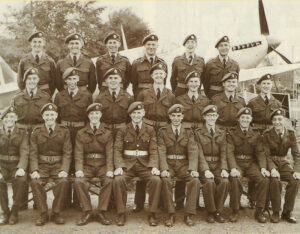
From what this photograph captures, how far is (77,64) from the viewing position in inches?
206

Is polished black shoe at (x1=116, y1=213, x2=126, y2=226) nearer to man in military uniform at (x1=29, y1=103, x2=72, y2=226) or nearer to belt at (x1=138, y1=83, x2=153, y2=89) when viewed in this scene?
man in military uniform at (x1=29, y1=103, x2=72, y2=226)

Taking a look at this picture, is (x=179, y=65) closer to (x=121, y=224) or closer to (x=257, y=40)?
(x=121, y=224)

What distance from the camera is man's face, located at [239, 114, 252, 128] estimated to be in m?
4.79

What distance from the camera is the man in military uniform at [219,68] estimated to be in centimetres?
546

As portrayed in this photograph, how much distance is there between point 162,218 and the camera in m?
4.61

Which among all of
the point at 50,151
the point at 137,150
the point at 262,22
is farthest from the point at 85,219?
the point at 262,22


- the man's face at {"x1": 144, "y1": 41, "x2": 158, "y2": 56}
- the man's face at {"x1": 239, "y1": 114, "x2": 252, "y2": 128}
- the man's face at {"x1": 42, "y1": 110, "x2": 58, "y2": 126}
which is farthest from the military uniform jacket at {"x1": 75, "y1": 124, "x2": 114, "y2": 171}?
the man's face at {"x1": 239, "y1": 114, "x2": 252, "y2": 128}

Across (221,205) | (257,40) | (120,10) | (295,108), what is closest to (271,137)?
(221,205)

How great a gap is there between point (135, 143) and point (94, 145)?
56 centimetres

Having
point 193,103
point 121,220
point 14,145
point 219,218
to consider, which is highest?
point 193,103

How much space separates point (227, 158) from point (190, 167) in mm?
585

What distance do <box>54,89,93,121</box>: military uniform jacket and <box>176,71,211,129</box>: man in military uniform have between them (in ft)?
4.59

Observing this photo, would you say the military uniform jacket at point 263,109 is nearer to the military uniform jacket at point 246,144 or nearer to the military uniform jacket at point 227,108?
the military uniform jacket at point 227,108

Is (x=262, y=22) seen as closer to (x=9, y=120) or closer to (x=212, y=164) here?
(x=212, y=164)
